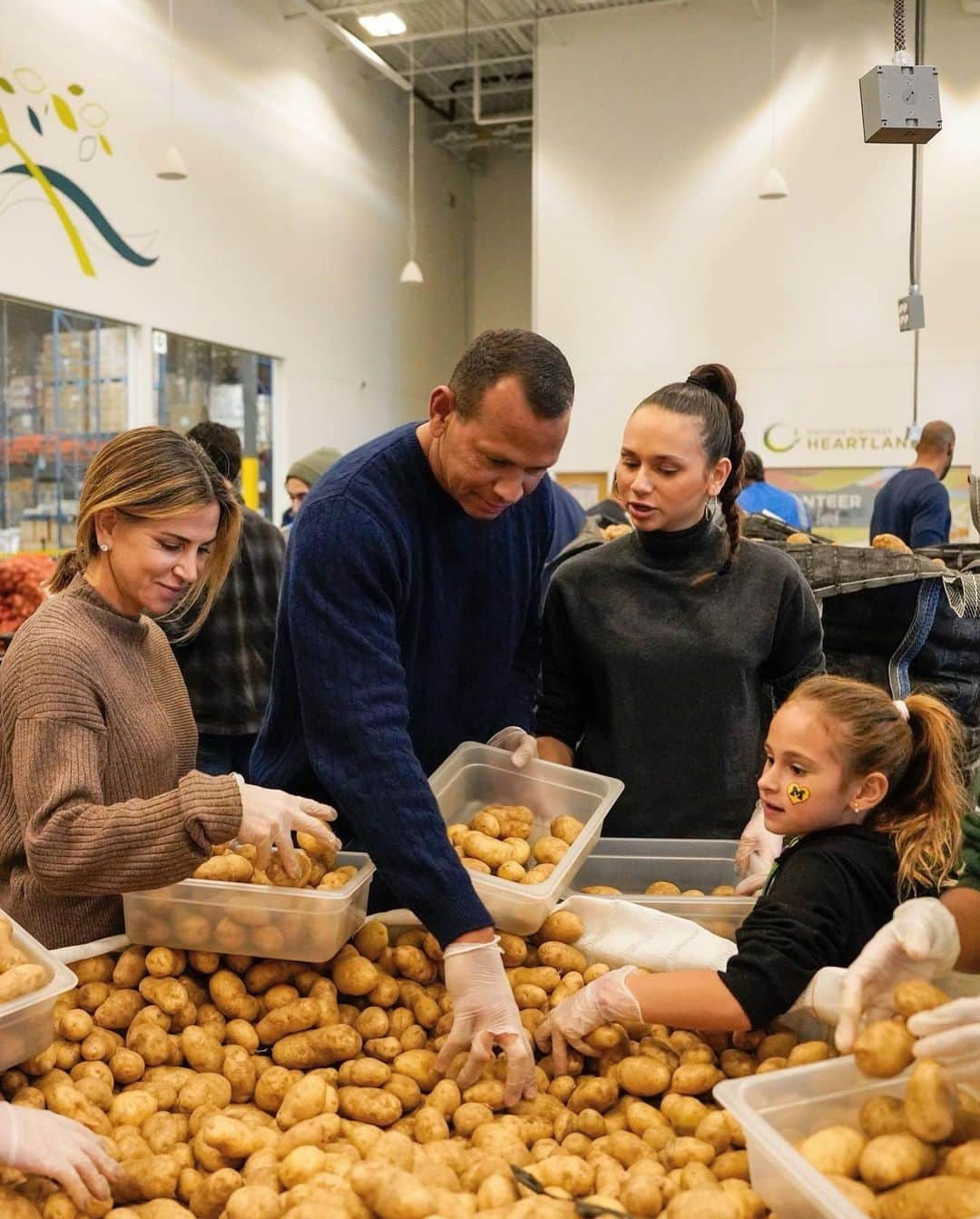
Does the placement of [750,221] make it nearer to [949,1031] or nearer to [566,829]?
[566,829]

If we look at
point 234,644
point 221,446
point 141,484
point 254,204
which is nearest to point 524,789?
point 141,484

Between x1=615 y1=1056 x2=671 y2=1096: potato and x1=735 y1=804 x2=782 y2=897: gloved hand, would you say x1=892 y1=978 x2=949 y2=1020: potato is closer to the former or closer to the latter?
x1=615 y1=1056 x2=671 y2=1096: potato

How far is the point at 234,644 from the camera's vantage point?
3.54 m

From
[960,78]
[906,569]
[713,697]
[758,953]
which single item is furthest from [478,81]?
[758,953]

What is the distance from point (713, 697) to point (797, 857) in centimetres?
63

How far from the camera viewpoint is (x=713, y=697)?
2066 mm

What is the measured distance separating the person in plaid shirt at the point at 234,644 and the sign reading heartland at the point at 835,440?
6237 millimetres

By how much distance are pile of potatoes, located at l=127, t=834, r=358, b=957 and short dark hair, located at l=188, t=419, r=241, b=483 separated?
205 centimetres

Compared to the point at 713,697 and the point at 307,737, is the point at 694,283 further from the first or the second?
the point at 307,737

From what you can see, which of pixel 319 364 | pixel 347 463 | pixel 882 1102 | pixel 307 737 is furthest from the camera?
pixel 319 364

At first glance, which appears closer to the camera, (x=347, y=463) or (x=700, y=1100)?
(x=700, y=1100)

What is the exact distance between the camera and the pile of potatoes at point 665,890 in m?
1.70

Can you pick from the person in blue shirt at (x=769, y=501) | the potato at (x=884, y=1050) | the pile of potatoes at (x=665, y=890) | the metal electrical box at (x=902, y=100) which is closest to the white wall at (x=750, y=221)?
the person in blue shirt at (x=769, y=501)

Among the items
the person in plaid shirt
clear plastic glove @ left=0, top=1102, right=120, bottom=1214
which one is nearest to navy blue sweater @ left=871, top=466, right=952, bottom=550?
the person in plaid shirt
